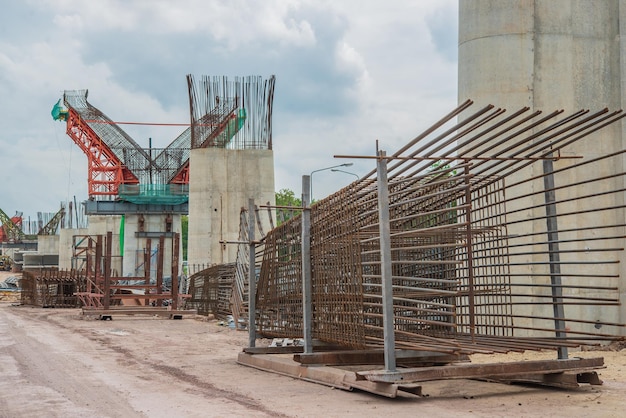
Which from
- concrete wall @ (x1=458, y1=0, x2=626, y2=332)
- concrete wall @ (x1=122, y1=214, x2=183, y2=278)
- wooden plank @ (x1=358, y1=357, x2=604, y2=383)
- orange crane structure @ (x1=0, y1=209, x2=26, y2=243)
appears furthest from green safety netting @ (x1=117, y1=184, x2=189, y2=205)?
orange crane structure @ (x1=0, y1=209, x2=26, y2=243)

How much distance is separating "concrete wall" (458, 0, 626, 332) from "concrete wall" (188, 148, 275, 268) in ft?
70.3

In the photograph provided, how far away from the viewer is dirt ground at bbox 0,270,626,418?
8.12 m

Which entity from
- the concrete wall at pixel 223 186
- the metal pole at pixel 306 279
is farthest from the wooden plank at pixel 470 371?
the concrete wall at pixel 223 186

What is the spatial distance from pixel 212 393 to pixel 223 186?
2839cm

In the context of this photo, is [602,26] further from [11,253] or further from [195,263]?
[11,253]

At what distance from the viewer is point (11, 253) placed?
129500 millimetres

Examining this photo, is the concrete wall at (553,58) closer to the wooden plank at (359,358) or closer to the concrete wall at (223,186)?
the wooden plank at (359,358)

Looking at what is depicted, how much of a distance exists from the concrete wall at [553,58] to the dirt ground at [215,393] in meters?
4.60

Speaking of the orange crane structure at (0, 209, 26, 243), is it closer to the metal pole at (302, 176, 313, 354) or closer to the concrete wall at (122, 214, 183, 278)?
the concrete wall at (122, 214, 183, 278)

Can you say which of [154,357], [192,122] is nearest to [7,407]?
[154,357]

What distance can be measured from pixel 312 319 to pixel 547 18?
8.45 m

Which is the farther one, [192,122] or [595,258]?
[192,122]

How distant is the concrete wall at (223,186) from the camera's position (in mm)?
37438

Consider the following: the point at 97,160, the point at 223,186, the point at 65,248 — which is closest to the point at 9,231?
the point at 65,248
